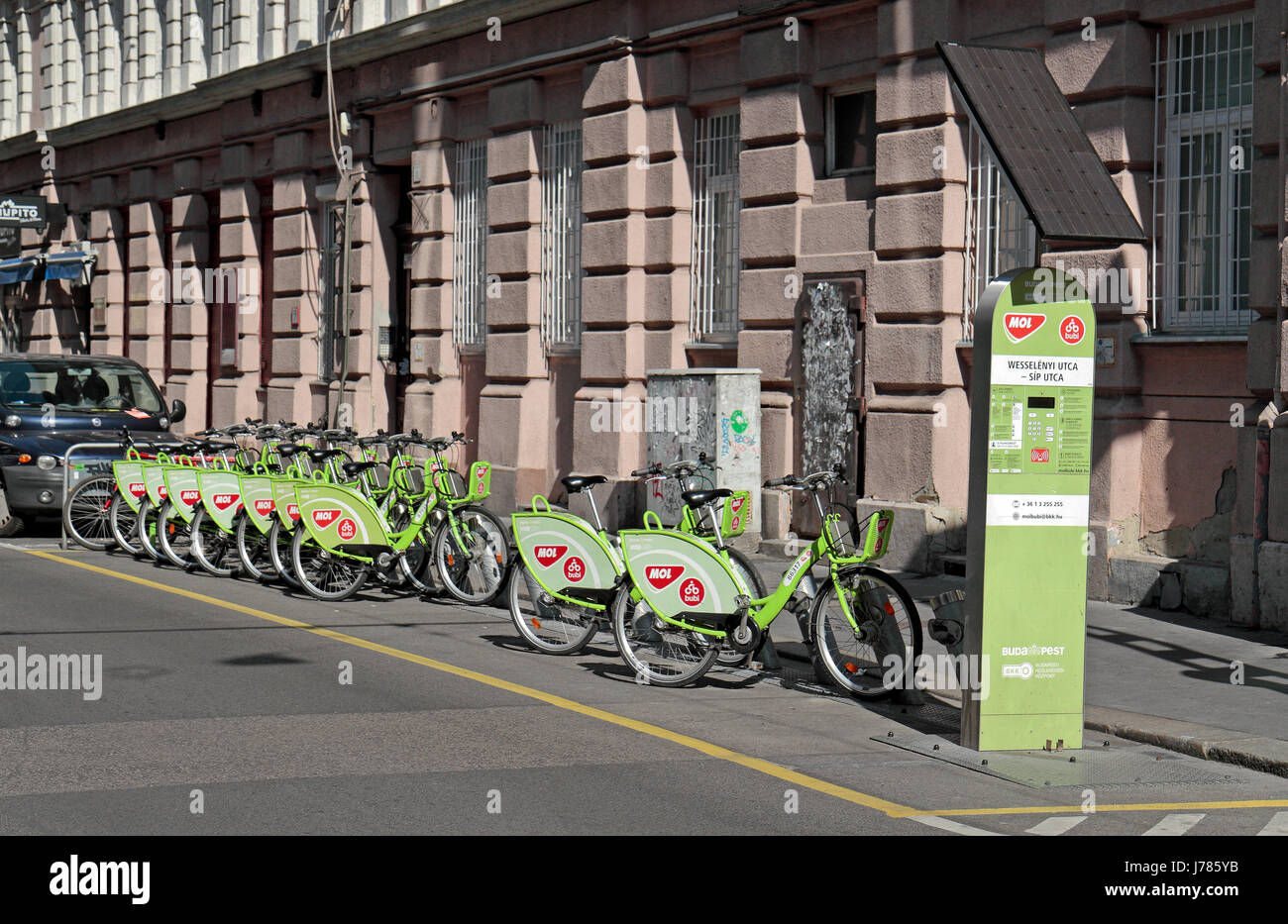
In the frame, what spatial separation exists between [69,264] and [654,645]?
25.7 metres

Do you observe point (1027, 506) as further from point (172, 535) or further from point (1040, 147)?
point (172, 535)

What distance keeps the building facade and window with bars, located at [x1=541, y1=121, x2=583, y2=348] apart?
43mm

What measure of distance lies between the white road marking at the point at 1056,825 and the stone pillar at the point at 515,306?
42.4ft

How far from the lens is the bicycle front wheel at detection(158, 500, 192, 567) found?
46.9 ft

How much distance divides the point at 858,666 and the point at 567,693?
1.67 m

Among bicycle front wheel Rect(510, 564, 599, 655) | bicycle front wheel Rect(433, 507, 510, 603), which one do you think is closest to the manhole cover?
bicycle front wheel Rect(510, 564, 599, 655)

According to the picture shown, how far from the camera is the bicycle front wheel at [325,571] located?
12.5 m

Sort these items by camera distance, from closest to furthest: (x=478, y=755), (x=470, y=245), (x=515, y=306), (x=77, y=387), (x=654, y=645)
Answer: (x=478, y=755) < (x=654, y=645) < (x=77, y=387) < (x=515, y=306) < (x=470, y=245)

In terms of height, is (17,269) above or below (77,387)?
above

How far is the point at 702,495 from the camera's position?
9641 mm

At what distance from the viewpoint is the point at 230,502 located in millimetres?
13719

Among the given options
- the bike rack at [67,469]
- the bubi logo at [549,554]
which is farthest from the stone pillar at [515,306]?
the bubi logo at [549,554]

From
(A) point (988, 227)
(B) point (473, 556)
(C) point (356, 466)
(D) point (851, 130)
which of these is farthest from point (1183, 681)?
(D) point (851, 130)

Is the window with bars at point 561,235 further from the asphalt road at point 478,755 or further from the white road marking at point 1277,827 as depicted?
the white road marking at point 1277,827
